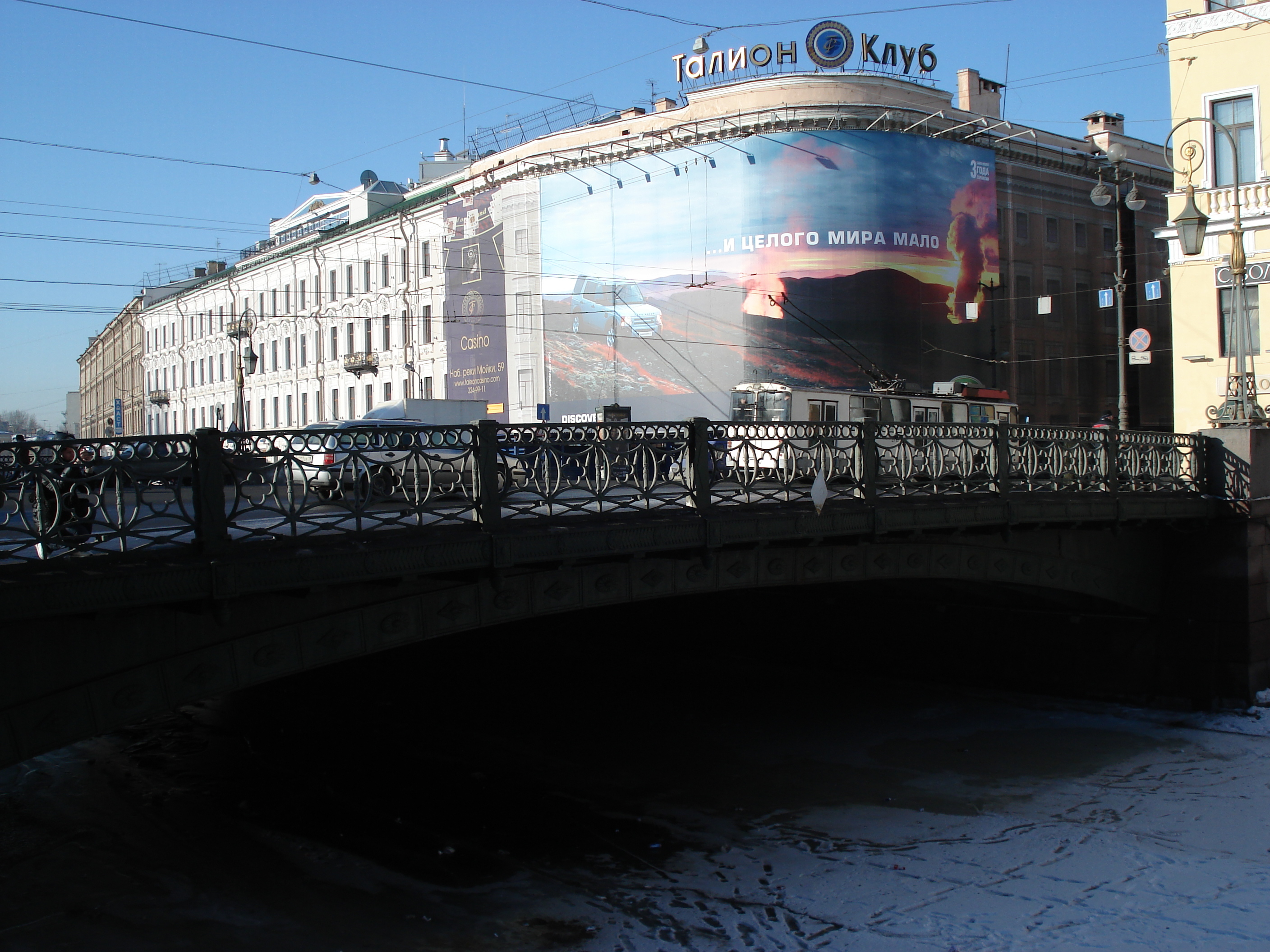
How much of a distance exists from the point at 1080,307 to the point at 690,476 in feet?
127

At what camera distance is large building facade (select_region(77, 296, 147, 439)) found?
7831cm

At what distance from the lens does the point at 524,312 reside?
44.6m

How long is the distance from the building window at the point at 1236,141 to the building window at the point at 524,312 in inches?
1029

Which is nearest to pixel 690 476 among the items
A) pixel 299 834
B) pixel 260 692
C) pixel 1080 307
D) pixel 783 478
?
pixel 783 478

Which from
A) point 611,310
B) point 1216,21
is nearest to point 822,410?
point 1216,21

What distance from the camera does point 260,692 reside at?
2053cm

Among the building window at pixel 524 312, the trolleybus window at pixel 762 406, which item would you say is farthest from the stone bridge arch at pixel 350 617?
the building window at pixel 524 312

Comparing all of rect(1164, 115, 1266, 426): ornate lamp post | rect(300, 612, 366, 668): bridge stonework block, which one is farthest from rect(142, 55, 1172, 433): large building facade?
rect(300, 612, 366, 668): bridge stonework block

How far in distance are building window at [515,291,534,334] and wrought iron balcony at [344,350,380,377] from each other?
1074 centimetres

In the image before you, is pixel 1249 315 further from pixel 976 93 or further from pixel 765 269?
pixel 976 93

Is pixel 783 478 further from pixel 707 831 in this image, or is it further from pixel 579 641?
pixel 579 641

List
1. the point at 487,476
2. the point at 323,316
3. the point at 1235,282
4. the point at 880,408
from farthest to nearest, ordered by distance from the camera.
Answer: the point at 323,316 < the point at 880,408 < the point at 1235,282 < the point at 487,476

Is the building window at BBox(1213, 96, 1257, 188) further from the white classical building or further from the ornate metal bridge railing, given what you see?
the white classical building

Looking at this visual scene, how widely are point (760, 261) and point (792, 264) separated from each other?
45.4 inches
